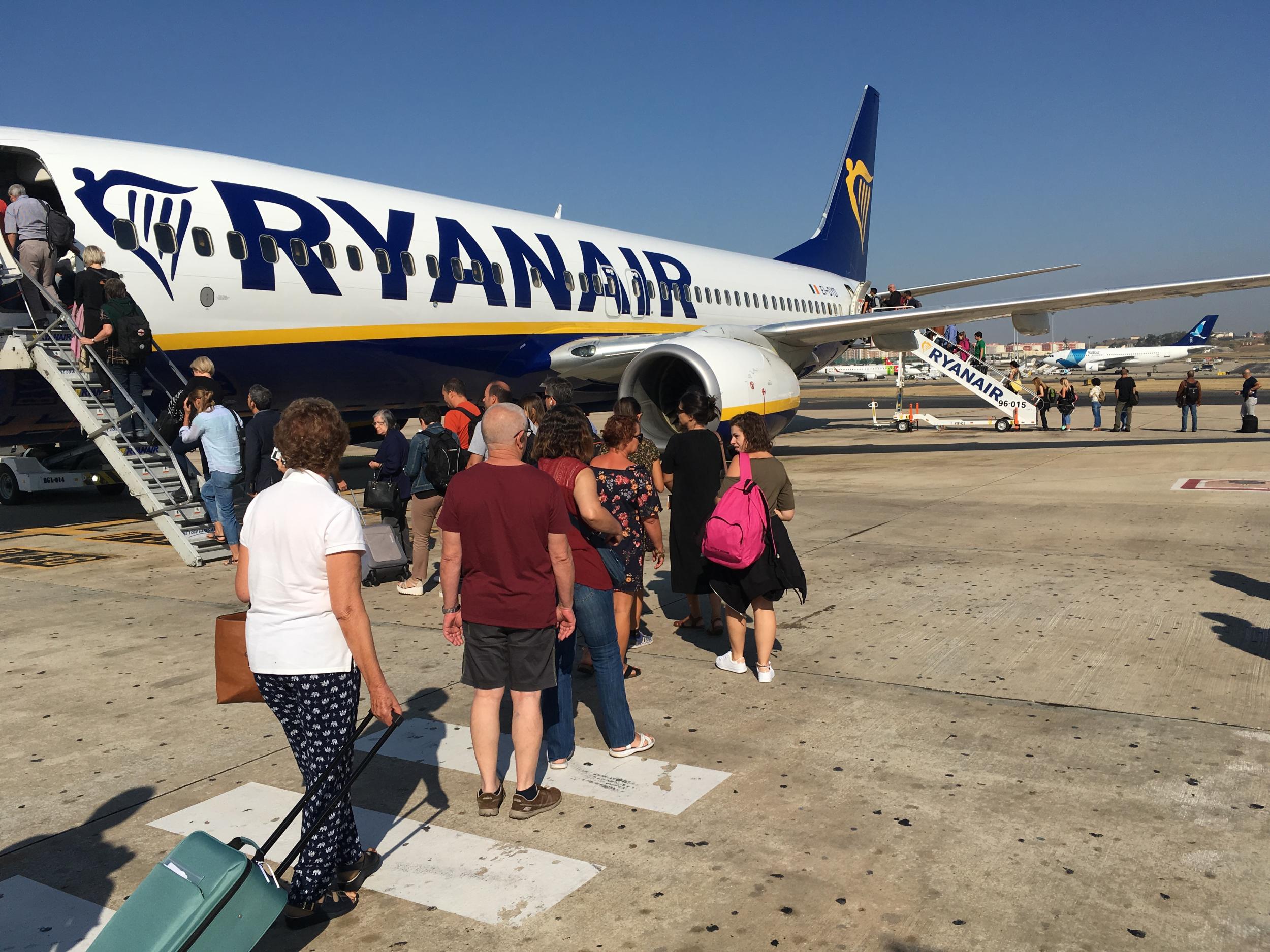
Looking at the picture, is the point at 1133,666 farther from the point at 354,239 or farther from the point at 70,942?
Answer: the point at 354,239

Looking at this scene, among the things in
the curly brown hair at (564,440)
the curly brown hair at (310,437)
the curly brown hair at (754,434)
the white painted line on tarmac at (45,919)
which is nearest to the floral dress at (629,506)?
the curly brown hair at (564,440)

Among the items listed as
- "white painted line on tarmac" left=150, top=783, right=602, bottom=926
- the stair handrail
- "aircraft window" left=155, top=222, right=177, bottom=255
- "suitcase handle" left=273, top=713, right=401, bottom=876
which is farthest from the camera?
"aircraft window" left=155, top=222, right=177, bottom=255

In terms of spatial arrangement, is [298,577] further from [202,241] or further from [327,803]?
[202,241]

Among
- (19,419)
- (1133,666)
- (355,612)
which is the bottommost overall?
(1133,666)

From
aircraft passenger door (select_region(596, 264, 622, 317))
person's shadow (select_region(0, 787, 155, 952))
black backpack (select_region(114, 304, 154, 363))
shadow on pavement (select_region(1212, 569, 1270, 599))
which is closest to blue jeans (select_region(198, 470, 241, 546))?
black backpack (select_region(114, 304, 154, 363))

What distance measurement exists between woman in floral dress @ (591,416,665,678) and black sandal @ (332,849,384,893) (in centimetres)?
209

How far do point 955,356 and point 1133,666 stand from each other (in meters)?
20.0

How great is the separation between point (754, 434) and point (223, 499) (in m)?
5.57

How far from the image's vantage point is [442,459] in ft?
25.2

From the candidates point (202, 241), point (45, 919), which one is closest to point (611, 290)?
point (202, 241)

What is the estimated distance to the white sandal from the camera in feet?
15.4

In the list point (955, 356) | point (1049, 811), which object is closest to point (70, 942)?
point (1049, 811)

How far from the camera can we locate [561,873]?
3.62 m

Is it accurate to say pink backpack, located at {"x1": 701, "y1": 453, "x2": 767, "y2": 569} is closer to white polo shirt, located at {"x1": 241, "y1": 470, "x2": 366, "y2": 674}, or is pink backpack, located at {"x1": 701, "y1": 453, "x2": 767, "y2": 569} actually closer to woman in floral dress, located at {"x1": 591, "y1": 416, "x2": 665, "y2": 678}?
woman in floral dress, located at {"x1": 591, "y1": 416, "x2": 665, "y2": 678}
